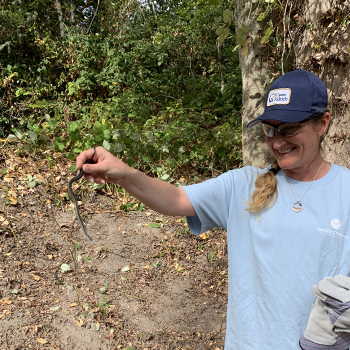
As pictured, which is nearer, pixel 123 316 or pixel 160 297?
pixel 123 316

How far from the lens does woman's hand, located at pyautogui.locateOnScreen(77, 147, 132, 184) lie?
1396 mm

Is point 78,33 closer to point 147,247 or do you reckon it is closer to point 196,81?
point 196,81

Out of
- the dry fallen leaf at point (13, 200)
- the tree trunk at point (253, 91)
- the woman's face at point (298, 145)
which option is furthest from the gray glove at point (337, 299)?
the dry fallen leaf at point (13, 200)

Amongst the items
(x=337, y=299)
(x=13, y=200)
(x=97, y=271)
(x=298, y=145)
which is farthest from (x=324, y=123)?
(x=13, y=200)

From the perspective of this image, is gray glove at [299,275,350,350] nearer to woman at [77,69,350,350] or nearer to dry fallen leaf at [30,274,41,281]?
woman at [77,69,350,350]

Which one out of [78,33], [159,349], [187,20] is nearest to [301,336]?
[159,349]

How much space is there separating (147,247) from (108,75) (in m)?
5.36

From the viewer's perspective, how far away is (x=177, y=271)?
3920mm

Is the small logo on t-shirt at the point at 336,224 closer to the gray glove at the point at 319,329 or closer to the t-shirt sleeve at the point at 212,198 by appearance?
the gray glove at the point at 319,329

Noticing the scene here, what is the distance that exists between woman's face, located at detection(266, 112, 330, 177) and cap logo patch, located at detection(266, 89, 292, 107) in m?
0.08

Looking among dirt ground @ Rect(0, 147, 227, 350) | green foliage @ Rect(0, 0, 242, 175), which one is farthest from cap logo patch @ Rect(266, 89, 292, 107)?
green foliage @ Rect(0, 0, 242, 175)

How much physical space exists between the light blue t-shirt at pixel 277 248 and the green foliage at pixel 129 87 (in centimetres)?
309

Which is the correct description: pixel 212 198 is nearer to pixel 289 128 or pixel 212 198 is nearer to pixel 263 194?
pixel 263 194

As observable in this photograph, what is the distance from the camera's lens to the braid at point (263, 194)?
57.9 inches
